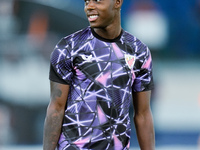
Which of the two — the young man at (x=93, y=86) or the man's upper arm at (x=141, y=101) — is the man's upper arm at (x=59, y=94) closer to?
the young man at (x=93, y=86)

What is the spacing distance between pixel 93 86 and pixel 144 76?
16.0 inches

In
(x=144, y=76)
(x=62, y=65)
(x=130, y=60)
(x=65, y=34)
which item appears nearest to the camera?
(x=62, y=65)

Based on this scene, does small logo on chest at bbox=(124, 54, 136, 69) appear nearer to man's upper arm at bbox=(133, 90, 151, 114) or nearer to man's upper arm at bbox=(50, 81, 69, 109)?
man's upper arm at bbox=(133, 90, 151, 114)

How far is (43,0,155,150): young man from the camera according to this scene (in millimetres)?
3416

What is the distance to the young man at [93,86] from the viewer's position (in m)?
3.42

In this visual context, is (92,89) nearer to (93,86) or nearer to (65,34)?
(93,86)

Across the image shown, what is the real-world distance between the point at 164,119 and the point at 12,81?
7.64ft

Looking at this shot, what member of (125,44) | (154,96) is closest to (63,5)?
(154,96)

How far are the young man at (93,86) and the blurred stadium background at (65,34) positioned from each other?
15.2 ft

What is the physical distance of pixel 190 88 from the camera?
8453 mm

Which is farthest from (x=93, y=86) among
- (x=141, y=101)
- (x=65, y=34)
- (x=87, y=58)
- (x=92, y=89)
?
(x=65, y=34)

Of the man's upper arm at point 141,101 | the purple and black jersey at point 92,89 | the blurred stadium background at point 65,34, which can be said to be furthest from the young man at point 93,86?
the blurred stadium background at point 65,34

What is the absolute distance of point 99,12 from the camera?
11.2 ft

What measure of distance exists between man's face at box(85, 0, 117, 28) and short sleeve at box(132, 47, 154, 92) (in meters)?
0.37
